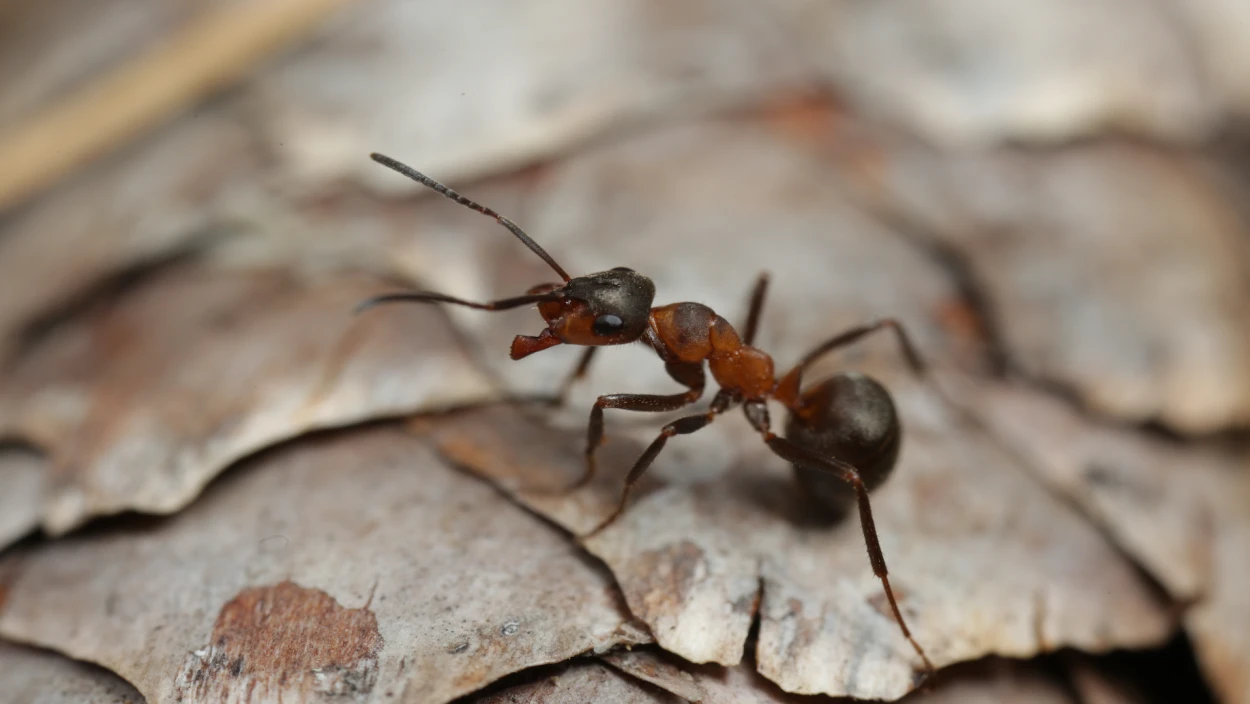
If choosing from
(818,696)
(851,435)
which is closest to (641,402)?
(851,435)

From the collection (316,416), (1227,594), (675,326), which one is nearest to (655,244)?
(675,326)

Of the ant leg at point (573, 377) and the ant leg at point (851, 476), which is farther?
the ant leg at point (573, 377)

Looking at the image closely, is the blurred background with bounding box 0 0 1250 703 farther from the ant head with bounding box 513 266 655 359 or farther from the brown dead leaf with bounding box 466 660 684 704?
the brown dead leaf with bounding box 466 660 684 704

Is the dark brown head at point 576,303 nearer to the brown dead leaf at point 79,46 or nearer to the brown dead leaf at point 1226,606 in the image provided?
the brown dead leaf at point 1226,606

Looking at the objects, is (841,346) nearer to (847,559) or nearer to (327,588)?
(847,559)

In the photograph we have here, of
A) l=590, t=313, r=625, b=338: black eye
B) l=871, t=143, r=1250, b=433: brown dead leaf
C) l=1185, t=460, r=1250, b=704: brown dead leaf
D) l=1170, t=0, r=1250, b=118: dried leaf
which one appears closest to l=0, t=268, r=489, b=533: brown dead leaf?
l=590, t=313, r=625, b=338: black eye

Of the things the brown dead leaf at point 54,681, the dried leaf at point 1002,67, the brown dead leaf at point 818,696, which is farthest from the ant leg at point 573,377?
the dried leaf at point 1002,67

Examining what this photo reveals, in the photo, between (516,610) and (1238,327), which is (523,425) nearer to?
(516,610)
